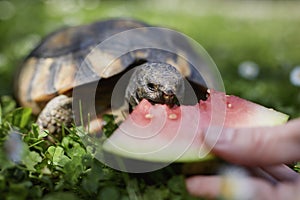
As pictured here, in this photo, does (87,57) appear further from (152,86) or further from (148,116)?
(148,116)

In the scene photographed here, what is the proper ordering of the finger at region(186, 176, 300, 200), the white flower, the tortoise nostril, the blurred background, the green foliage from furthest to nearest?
1. the white flower
2. the blurred background
3. the tortoise nostril
4. the green foliage
5. the finger at region(186, 176, 300, 200)

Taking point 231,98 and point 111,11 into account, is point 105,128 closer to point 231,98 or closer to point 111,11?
point 231,98

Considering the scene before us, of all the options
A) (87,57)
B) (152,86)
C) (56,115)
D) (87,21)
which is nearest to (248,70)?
(87,57)

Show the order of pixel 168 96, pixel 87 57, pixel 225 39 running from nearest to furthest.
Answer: pixel 168 96 < pixel 87 57 < pixel 225 39

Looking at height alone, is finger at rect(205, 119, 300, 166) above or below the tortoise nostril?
above

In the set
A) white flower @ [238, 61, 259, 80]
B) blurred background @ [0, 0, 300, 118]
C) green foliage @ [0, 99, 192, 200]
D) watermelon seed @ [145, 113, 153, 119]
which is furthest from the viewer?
white flower @ [238, 61, 259, 80]

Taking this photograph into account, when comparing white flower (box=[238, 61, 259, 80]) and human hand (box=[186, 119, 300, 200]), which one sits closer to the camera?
human hand (box=[186, 119, 300, 200])

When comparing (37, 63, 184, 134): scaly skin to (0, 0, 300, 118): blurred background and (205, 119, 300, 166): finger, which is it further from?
(0, 0, 300, 118): blurred background

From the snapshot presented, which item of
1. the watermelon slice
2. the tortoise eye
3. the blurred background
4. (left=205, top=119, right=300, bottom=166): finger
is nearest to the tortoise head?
the tortoise eye

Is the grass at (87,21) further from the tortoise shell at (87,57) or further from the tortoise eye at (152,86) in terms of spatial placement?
Answer: the tortoise eye at (152,86)
